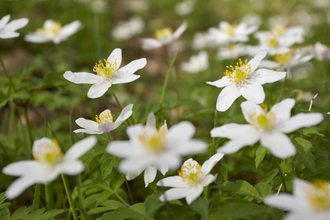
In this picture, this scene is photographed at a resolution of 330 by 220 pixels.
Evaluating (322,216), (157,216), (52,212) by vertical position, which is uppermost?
(322,216)

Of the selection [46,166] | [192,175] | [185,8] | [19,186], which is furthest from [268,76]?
[185,8]

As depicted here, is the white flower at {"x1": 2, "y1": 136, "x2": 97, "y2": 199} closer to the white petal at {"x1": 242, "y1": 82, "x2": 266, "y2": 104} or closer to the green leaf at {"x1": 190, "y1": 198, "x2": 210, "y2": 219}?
the green leaf at {"x1": 190, "y1": 198, "x2": 210, "y2": 219}

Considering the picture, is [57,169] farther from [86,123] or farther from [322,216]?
[322,216]

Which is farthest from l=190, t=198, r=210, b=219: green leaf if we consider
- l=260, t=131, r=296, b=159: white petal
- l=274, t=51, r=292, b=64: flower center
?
l=274, t=51, r=292, b=64: flower center

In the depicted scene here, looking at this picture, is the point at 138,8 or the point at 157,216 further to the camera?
the point at 138,8

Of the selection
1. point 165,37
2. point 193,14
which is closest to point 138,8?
point 193,14
